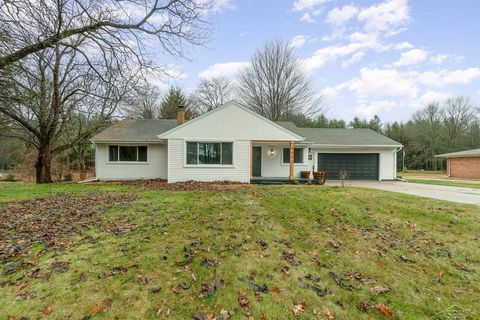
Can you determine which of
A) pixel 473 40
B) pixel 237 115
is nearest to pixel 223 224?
pixel 237 115

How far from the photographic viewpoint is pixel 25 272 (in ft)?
11.6

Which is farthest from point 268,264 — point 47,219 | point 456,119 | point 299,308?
point 456,119

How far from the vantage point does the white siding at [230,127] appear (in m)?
14.2

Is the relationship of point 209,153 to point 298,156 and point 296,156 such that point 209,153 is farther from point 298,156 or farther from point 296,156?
point 298,156

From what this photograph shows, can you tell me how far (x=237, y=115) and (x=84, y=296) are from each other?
1219cm

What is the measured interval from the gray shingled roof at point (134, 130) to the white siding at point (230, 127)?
2866 millimetres

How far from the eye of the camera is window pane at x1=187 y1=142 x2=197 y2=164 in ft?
46.8

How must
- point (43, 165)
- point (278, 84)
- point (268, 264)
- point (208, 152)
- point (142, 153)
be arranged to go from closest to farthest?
1. point (268, 264)
2. point (208, 152)
3. point (43, 165)
4. point (142, 153)
5. point (278, 84)

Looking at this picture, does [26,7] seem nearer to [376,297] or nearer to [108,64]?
[108,64]

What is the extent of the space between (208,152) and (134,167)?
5.25 meters

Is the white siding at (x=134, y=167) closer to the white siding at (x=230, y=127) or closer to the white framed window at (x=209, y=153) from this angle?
the white siding at (x=230, y=127)

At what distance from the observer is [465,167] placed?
922 inches

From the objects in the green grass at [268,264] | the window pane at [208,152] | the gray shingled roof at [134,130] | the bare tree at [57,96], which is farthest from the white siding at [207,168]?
the green grass at [268,264]

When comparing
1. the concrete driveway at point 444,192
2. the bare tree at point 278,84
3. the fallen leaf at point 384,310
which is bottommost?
the fallen leaf at point 384,310
